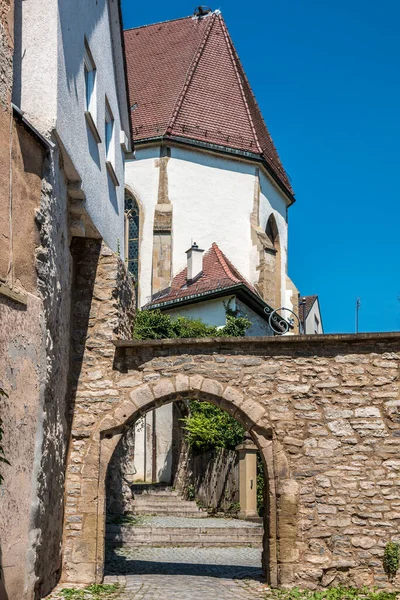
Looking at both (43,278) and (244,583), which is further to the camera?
(244,583)

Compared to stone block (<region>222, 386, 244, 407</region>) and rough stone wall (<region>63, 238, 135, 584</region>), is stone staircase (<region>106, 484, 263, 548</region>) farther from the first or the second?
stone block (<region>222, 386, 244, 407</region>)

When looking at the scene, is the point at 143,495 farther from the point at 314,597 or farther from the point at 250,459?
the point at 314,597

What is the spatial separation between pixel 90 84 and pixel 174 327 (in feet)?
50.7

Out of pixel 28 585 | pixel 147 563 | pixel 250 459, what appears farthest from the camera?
pixel 250 459

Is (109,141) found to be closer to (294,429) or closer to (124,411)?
(124,411)

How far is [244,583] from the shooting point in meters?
12.1

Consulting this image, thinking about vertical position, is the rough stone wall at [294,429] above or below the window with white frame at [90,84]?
below

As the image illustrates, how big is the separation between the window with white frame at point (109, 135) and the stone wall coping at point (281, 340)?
3386 mm

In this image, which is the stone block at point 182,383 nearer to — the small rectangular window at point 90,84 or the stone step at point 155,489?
the small rectangular window at point 90,84

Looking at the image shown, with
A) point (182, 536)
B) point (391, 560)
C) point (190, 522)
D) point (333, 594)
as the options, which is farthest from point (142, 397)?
point (190, 522)

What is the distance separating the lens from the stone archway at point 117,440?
38.6 ft

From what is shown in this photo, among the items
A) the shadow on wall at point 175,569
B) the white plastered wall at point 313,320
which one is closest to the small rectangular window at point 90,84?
the shadow on wall at point 175,569

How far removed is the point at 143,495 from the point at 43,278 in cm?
1432

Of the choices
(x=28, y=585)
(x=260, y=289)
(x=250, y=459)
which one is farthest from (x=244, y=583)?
(x=260, y=289)
